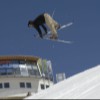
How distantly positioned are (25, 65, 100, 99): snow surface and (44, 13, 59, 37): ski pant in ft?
17.5

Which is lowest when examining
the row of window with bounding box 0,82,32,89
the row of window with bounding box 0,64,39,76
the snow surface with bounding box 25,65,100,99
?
the snow surface with bounding box 25,65,100,99

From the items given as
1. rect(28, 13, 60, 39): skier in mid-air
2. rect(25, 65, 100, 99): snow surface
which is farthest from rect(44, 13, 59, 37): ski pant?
rect(25, 65, 100, 99): snow surface

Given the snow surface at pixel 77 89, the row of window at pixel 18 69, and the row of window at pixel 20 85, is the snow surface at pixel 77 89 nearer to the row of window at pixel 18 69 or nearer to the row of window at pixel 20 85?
the row of window at pixel 20 85

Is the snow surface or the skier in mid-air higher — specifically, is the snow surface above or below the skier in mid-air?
below

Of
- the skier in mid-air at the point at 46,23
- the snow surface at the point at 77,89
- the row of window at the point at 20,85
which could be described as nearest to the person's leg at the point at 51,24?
the skier in mid-air at the point at 46,23

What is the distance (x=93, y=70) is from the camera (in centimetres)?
572

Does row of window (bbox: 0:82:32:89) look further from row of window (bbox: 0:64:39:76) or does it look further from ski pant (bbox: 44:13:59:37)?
ski pant (bbox: 44:13:59:37)

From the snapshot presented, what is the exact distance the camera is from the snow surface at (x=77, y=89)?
4.46 m

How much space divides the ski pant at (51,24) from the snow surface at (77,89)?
5337 millimetres

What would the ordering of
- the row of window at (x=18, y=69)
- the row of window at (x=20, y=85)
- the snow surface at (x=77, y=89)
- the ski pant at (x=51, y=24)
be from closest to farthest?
the snow surface at (x=77, y=89) < the ski pant at (x=51, y=24) < the row of window at (x=20, y=85) < the row of window at (x=18, y=69)

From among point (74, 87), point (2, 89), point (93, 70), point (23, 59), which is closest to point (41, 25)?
point (93, 70)

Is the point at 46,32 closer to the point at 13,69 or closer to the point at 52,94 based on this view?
the point at 52,94

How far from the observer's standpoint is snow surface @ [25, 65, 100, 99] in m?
4.46

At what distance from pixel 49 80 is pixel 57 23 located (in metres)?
46.3
